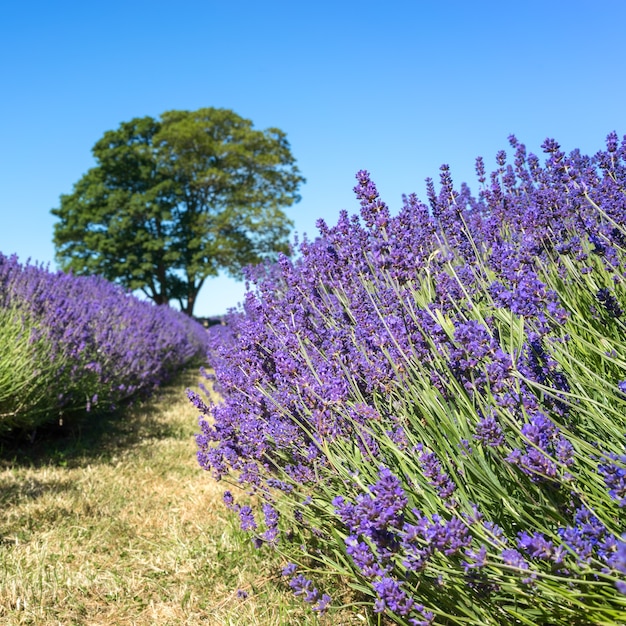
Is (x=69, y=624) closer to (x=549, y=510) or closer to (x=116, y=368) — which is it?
(x=549, y=510)

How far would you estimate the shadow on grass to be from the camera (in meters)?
4.91

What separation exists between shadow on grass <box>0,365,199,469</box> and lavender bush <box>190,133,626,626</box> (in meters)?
2.20

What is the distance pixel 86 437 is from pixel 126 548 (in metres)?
2.70

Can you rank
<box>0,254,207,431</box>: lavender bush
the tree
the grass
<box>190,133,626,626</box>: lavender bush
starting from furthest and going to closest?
the tree < <box>0,254,207,431</box>: lavender bush < the grass < <box>190,133,626,626</box>: lavender bush

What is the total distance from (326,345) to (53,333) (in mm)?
3230

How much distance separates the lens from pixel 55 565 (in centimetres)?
289

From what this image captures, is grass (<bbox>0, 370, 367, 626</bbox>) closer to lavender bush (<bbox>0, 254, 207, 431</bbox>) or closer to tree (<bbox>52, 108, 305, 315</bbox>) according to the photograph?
lavender bush (<bbox>0, 254, 207, 431</bbox>)

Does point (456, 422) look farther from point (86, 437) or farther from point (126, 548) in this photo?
point (86, 437)

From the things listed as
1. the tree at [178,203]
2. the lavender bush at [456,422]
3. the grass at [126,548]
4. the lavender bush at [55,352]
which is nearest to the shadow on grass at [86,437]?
the grass at [126,548]

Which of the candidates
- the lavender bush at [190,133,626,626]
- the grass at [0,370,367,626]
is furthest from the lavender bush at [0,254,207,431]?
the lavender bush at [190,133,626,626]

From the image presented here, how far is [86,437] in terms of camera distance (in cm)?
561

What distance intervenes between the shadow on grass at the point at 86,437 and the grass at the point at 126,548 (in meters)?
0.03

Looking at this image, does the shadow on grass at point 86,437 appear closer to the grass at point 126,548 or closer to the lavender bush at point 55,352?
the grass at point 126,548

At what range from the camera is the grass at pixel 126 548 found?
8.05 ft
